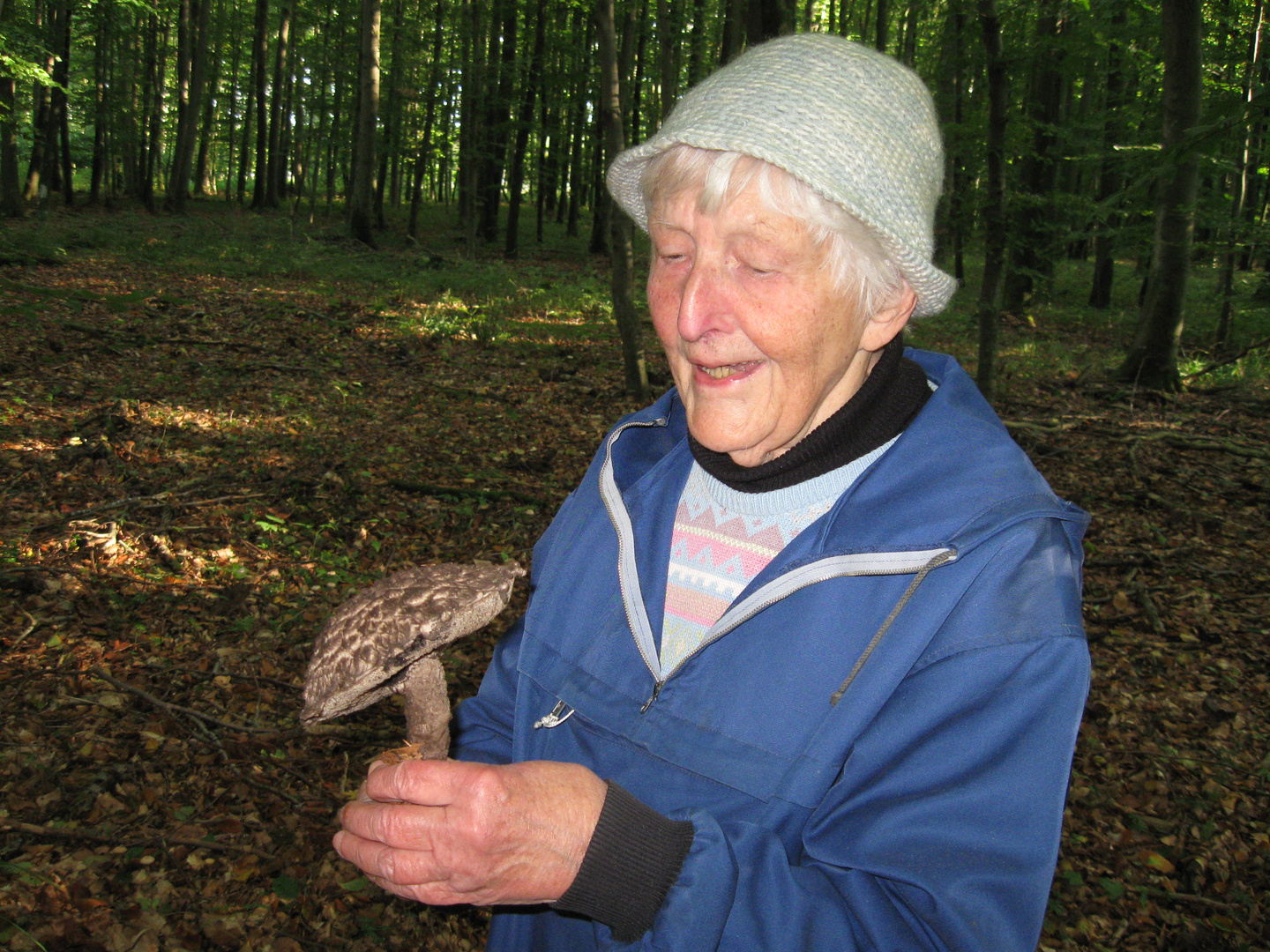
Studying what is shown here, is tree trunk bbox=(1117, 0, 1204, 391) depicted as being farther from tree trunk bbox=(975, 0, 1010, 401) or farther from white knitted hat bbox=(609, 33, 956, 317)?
white knitted hat bbox=(609, 33, 956, 317)

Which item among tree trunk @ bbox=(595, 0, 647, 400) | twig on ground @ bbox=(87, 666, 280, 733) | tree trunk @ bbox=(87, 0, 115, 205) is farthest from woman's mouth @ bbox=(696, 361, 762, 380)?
tree trunk @ bbox=(87, 0, 115, 205)

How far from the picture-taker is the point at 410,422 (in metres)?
9.03

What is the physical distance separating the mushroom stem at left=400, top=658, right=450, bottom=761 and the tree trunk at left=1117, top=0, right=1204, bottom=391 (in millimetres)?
11516

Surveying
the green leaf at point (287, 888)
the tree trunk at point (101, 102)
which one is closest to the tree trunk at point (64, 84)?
the tree trunk at point (101, 102)

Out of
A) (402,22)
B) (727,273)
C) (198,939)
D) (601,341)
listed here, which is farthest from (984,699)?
(402,22)

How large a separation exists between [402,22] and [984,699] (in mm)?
34689

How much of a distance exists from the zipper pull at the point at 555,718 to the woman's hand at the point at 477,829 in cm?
43

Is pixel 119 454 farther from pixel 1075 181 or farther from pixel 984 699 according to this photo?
pixel 1075 181

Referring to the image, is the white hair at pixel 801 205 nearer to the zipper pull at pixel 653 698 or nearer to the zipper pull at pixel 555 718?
the zipper pull at pixel 653 698

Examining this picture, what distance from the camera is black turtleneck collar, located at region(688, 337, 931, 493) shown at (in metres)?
1.89

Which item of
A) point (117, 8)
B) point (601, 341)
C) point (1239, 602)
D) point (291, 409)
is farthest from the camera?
point (117, 8)

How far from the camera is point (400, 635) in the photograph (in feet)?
4.67

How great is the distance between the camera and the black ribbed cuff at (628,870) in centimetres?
139

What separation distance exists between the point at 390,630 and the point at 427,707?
26 cm
